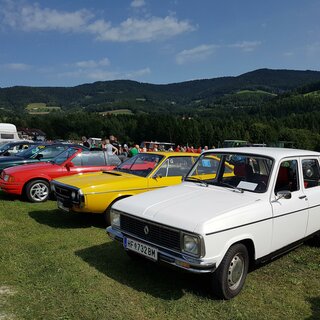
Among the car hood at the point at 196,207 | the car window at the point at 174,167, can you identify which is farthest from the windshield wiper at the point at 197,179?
the car window at the point at 174,167

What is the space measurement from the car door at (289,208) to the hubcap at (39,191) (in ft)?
21.9

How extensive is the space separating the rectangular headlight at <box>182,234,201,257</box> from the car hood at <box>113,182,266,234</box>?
97 mm

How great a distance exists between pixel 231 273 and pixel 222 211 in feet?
2.48

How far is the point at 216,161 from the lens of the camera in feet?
19.1

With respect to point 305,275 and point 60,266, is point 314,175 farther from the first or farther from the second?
point 60,266

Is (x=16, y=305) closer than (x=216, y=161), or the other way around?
(x=16, y=305)

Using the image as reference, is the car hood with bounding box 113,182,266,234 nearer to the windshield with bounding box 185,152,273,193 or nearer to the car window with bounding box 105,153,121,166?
the windshield with bounding box 185,152,273,193

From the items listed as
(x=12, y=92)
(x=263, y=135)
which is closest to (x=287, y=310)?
(x=263, y=135)

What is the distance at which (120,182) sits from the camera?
286 inches

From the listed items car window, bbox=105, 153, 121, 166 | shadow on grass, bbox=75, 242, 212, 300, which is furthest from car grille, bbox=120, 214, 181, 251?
car window, bbox=105, 153, 121, 166

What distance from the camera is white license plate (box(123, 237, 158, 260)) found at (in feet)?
14.4

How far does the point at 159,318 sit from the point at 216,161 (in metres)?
2.72

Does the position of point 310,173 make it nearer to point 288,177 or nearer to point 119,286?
point 288,177

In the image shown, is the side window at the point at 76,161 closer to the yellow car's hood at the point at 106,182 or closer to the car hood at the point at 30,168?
the car hood at the point at 30,168
